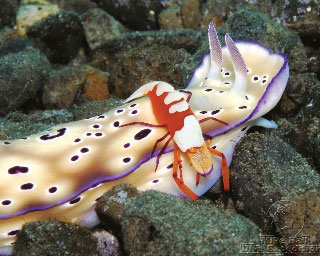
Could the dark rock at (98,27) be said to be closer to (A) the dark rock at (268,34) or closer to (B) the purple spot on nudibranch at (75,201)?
(A) the dark rock at (268,34)

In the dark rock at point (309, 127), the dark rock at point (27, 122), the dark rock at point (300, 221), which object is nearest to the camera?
the dark rock at point (300, 221)

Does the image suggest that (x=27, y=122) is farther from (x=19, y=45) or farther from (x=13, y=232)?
(x=19, y=45)

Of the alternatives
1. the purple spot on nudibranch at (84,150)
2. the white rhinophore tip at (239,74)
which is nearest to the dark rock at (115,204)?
the purple spot on nudibranch at (84,150)

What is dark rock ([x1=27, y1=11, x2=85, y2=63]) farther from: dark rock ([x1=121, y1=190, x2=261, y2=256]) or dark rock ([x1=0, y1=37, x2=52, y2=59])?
dark rock ([x1=121, y1=190, x2=261, y2=256])

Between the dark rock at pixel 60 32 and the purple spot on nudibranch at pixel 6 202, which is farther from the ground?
the dark rock at pixel 60 32

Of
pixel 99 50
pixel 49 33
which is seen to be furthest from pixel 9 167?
pixel 49 33

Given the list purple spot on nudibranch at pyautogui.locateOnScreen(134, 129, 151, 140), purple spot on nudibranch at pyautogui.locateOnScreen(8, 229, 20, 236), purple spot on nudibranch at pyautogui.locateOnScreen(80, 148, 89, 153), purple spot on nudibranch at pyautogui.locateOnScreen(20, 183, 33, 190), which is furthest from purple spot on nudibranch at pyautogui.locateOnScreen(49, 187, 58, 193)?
purple spot on nudibranch at pyautogui.locateOnScreen(134, 129, 151, 140)
